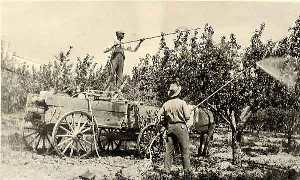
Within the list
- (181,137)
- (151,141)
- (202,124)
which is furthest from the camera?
(202,124)

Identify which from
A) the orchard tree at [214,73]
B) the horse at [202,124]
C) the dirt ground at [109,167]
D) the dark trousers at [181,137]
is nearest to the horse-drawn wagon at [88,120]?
the horse at [202,124]

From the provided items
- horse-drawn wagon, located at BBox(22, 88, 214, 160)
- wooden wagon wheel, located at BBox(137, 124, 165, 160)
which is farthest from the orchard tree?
wooden wagon wheel, located at BBox(137, 124, 165, 160)

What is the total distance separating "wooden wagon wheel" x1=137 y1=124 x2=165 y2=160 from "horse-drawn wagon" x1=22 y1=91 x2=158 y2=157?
0.52 feet

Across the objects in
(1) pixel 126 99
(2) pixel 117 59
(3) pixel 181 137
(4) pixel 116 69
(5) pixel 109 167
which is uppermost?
(2) pixel 117 59

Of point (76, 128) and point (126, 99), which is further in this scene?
point (126, 99)

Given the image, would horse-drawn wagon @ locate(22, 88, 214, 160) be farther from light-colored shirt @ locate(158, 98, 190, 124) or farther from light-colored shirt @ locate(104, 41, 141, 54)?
light-colored shirt @ locate(158, 98, 190, 124)

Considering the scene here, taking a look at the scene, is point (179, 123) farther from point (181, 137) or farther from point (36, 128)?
point (36, 128)

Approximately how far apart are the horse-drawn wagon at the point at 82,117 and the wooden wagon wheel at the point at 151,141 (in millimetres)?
158

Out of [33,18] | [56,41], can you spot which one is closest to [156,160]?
[56,41]

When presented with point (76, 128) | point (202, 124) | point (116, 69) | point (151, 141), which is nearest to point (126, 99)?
point (116, 69)

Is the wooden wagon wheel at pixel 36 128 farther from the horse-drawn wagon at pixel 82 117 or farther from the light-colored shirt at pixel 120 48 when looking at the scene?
the light-colored shirt at pixel 120 48

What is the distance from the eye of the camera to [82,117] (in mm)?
6379

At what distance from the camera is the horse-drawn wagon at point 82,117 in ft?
20.4

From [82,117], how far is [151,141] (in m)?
1.14
